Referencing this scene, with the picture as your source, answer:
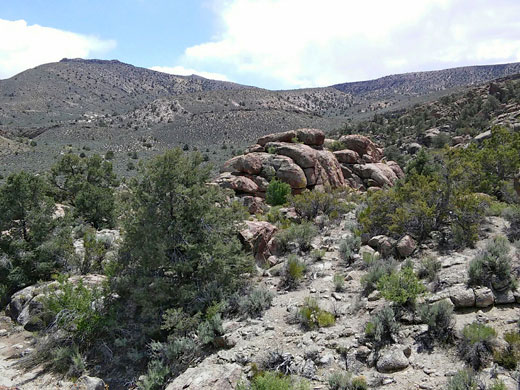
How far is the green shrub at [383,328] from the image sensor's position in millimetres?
6266

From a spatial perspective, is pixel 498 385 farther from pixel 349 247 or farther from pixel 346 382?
pixel 349 247

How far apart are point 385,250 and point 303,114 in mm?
64199

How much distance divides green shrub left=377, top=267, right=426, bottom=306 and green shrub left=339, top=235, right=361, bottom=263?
8.97ft

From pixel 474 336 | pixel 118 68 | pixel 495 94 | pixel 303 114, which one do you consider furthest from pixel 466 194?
pixel 118 68

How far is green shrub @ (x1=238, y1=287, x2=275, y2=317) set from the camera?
26.2 feet

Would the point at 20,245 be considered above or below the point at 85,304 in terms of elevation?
above

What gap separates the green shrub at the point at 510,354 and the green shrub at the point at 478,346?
5.5 inches

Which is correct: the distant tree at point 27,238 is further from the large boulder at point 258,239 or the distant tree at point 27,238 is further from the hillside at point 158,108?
the hillside at point 158,108

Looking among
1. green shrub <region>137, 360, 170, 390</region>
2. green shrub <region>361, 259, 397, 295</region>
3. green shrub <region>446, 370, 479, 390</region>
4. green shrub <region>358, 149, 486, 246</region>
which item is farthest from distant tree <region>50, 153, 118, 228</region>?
green shrub <region>446, 370, 479, 390</region>

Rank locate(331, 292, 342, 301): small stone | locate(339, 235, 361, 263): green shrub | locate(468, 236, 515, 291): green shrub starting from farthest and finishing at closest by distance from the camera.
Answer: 1. locate(339, 235, 361, 263): green shrub
2. locate(331, 292, 342, 301): small stone
3. locate(468, 236, 515, 291): green shrub

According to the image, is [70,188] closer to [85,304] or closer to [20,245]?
[20,245]

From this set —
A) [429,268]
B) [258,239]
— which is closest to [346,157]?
[258,239]

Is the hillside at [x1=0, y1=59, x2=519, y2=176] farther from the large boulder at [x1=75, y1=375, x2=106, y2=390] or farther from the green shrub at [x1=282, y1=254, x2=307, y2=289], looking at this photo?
the large boulder at [x1=75, y1=375, x2=106, y2=390]

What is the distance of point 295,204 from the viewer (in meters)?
14.5
